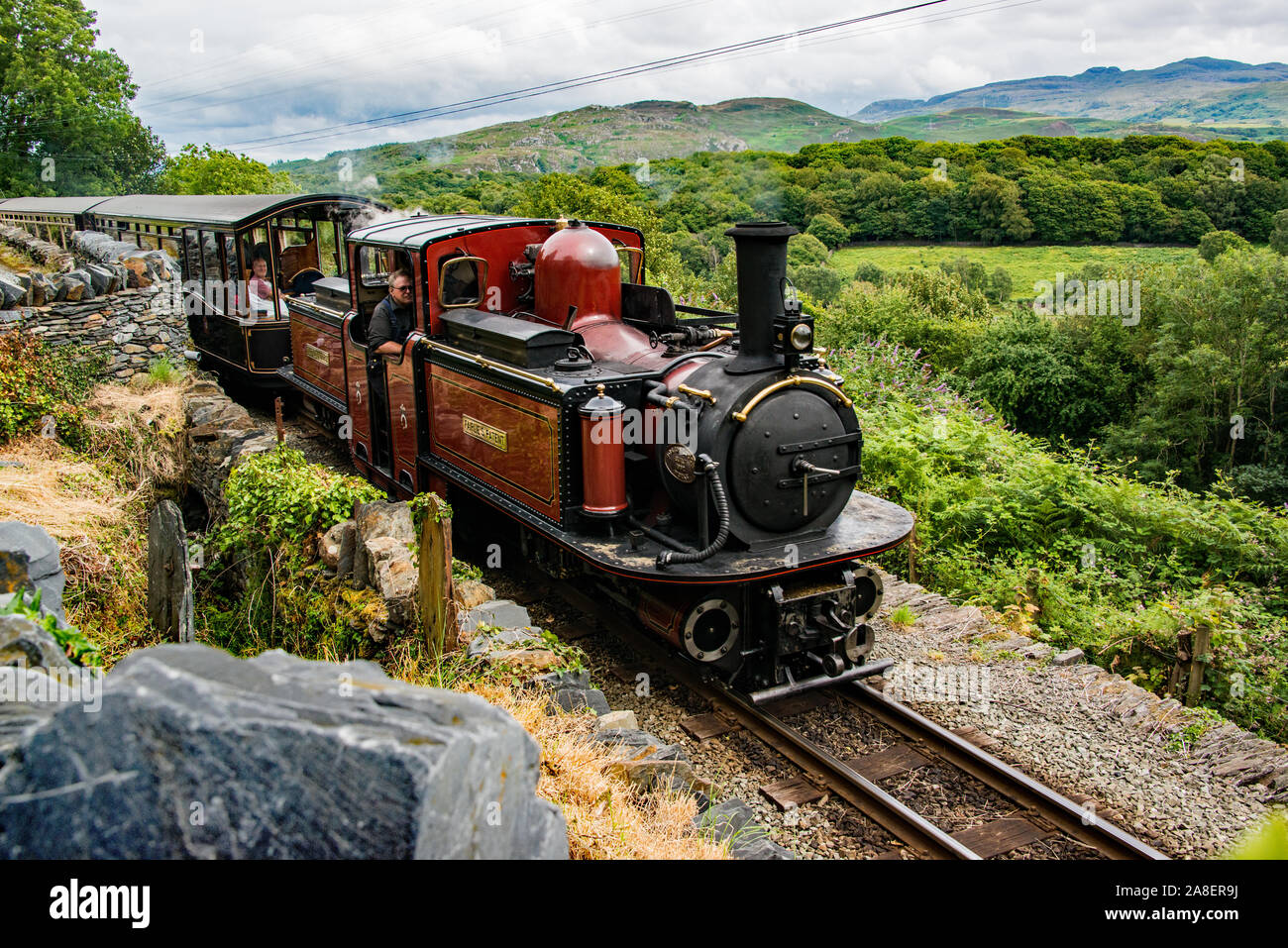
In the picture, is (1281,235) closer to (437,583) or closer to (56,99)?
(437,583)

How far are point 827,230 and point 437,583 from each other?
3875cm

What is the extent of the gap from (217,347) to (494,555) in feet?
27.0

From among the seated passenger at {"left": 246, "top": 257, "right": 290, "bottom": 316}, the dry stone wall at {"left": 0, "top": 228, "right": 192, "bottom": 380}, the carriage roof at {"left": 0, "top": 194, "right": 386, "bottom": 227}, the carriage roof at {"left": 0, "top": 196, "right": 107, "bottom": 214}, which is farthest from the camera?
the carriage roof at {"left": 0, "top": 196, "right": 107, "bottom": 214}

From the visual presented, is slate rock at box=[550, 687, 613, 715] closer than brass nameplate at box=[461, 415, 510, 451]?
Yes

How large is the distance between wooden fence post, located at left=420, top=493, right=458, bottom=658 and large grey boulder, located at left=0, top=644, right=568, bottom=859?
10.4 feet

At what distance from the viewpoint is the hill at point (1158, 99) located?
65312 millimetres

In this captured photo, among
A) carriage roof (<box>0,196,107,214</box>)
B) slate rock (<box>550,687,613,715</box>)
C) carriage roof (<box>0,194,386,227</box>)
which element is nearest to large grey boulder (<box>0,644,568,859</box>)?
slate rock (<box>550,687,613,715</box>)

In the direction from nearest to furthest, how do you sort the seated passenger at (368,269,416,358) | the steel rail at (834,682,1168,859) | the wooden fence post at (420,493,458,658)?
1. the steel rail at (834,682,1168,859)
2. the wooden fence post at (420,493,458,658)
3. the seated passenger at (368,269,416,358)

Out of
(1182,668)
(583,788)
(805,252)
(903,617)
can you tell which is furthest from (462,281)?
(805,252)

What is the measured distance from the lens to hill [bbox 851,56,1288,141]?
214 feet

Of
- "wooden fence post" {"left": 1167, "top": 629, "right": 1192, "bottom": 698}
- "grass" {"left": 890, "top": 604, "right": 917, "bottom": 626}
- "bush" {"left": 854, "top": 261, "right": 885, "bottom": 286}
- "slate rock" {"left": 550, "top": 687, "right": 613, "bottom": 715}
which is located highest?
"bush" {"left": 854, "top": 261, "right": 885, "bottom": 286}

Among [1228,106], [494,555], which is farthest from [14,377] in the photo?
[1228,106]

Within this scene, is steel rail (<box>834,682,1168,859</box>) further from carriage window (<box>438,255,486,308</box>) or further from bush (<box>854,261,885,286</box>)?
bush (<box>854,261,885,286</box>)

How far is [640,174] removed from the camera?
43.8 m
